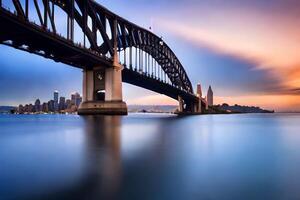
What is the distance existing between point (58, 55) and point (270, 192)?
2203 inches

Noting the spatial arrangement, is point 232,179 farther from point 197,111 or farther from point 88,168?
point 197,111

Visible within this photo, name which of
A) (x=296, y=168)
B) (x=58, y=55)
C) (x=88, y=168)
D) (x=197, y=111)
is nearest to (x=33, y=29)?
(x=58, y=55)

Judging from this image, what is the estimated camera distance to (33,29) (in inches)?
Answer: 1630

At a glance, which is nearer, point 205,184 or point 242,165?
point 205,184

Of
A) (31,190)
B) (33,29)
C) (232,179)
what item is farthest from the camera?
(33,29)

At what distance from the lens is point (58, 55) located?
57.2 m

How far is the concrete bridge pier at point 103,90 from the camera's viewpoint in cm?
6456

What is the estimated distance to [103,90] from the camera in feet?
228

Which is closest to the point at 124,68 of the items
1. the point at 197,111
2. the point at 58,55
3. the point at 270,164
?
the point at 58,55

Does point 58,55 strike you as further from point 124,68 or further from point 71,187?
point 71,187

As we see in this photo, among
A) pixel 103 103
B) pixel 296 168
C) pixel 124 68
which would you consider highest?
pixel 124 68

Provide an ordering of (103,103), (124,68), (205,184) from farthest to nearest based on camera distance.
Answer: (124,68)
(103,103)
(205,184)

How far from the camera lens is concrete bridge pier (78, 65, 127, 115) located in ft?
212

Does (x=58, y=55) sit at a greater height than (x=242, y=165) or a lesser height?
greater
